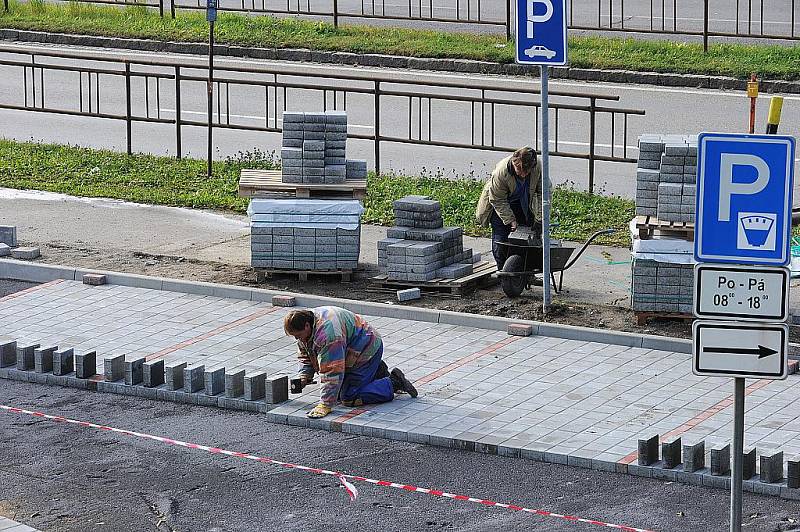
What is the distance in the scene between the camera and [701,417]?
38.2 ft

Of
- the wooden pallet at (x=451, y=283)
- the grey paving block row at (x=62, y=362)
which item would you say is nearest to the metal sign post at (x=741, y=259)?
the grey paving block row at (x=62, y=362)

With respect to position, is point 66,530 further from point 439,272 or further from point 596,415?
point 439,272

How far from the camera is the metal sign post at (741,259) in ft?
25.1

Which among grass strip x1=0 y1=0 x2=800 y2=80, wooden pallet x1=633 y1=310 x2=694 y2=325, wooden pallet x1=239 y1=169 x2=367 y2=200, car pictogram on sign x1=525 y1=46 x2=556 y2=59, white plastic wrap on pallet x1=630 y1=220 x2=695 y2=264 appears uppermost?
grass strip x1=0 y1=0 x2=800 y2=80

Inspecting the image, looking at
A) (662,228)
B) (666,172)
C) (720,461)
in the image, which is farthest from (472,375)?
(720,461)

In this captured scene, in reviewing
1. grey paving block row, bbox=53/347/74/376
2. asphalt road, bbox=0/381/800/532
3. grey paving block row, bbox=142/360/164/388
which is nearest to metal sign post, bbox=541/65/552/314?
asphalt road, bbox=0/381/800/532

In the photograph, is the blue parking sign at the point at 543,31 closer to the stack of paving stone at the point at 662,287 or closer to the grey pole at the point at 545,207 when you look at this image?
the grey pole at the point at 545,207

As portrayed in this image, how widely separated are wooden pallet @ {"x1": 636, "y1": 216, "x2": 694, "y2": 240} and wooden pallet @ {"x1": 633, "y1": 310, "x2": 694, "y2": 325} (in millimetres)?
666

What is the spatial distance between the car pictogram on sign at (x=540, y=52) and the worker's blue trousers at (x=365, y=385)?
342cm

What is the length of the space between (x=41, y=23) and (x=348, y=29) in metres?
6.53

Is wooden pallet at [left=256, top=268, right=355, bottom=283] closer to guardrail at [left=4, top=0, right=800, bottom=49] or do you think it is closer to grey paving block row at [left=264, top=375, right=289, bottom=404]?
grey paving block row at [left=264, top=375, right=289, bottom=404]

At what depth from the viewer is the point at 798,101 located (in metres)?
23.9

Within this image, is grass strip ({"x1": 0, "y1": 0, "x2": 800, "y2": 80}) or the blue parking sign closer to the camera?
the blue parking sign

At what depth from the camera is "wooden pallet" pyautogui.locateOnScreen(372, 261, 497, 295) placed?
588 inches
